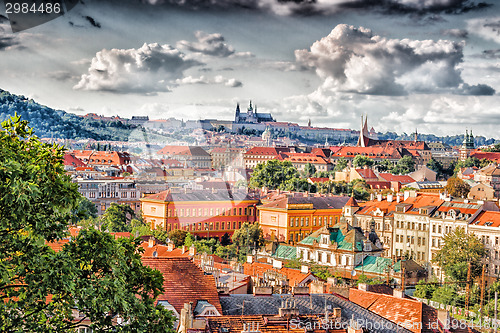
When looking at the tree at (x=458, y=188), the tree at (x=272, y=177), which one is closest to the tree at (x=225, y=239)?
the tree at (x=272, y=177)

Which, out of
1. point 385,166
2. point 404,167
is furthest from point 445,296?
point 385,166

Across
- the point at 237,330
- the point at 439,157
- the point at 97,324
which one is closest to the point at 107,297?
→ the point at 97,324

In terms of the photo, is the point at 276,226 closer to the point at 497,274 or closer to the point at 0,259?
the point at 497,274

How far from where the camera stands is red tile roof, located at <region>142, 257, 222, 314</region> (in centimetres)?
1555

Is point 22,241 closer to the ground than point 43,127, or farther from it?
closer to the ground

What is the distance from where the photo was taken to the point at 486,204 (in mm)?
45656

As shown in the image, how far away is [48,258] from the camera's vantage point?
682cm

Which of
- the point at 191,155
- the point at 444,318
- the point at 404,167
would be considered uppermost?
the point at 191,155

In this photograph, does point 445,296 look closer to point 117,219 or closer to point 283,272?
point 283,272

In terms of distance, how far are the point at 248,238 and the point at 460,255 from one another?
14.1 metres

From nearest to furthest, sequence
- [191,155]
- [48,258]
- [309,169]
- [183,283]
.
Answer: [48,258], [183,283], [191,155], [309,169]

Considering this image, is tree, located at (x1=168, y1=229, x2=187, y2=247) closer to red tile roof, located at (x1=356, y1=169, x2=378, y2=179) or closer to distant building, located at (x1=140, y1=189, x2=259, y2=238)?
distant building, located at (x1=140, y1=189, x2=259, y2=238)

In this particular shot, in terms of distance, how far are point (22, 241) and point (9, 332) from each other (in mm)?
844

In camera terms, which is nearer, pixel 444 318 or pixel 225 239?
pixel 444 318
